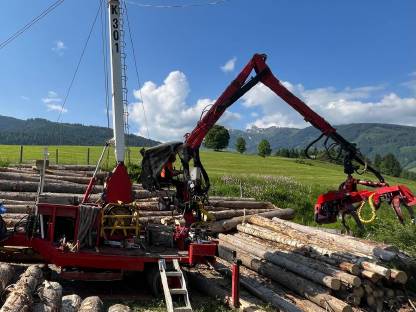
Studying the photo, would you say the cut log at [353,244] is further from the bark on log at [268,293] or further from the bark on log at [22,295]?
the bark on log at [22,295]

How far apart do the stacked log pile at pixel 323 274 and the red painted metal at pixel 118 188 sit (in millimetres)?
2929

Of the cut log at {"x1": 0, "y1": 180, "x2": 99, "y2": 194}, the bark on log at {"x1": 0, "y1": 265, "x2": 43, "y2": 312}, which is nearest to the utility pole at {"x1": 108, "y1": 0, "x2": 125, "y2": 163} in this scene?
the bark on log at {"x1": 0, "y1": 265, "x2": 43, "y2": 312}

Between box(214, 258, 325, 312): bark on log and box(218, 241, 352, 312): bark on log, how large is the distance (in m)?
0.15

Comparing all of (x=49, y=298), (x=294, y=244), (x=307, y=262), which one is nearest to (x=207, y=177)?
(x=307, y=262)

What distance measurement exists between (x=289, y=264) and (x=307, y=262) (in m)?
0.49

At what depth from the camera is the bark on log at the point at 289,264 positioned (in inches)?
402

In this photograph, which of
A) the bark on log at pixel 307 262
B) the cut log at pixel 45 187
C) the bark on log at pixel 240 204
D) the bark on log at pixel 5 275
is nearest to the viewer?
the bark on log at pixel 5 275

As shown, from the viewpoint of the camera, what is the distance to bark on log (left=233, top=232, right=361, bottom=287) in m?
10.4

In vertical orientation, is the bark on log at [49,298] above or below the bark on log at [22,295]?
below

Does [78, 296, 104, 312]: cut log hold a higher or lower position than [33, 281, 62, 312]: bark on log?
lower

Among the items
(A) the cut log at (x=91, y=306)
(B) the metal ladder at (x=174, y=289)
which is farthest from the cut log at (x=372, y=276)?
(A) the cut log at (x=91, y=306)

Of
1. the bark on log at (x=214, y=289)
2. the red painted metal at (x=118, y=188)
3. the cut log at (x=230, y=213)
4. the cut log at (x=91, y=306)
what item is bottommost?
the bark on log at (x=214, y=289)

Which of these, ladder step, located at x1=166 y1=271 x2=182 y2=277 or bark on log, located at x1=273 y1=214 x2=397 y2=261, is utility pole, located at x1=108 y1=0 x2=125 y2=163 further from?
bark on log, located at x1=273 y1=214 x2=397 y2=261

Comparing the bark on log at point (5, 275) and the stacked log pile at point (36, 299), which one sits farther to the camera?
the bark on log at point (5, 275)
